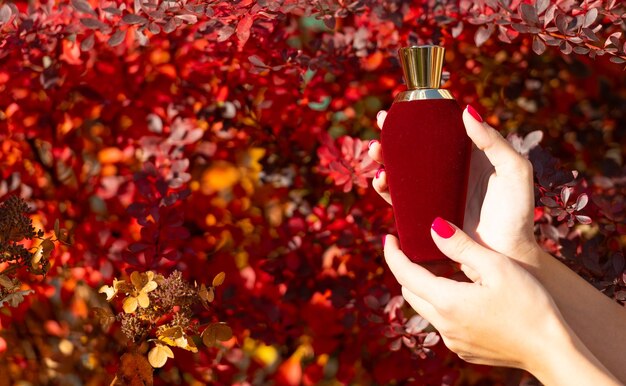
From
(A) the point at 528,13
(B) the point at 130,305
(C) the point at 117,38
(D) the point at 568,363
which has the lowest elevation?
(B) the point at 130,305

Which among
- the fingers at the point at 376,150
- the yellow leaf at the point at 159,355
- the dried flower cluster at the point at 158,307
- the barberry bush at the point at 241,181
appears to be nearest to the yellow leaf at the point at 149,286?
the dried flower cluster at the point at 158,307

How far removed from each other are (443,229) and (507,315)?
0.17 m

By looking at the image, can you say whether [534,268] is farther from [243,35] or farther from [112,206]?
[112,206]

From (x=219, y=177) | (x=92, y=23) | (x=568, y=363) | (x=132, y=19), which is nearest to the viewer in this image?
(x=568, y=363)

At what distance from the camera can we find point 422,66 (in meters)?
1.35

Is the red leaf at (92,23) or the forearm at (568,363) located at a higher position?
the red leaf at (92,23)

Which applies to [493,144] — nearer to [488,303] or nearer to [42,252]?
[488,303]

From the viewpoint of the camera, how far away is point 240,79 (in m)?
2.10

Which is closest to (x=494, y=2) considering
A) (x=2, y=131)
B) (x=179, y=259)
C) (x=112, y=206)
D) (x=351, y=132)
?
(x=351, y=132)

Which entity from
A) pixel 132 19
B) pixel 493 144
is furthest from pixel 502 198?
pixel 132 19

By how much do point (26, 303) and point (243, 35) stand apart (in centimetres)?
105

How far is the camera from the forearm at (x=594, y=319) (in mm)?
1480

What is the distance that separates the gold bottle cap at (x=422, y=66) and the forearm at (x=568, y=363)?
45cm

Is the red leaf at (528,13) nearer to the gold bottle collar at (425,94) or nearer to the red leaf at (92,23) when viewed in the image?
the gold bottle collar at (425,94)
